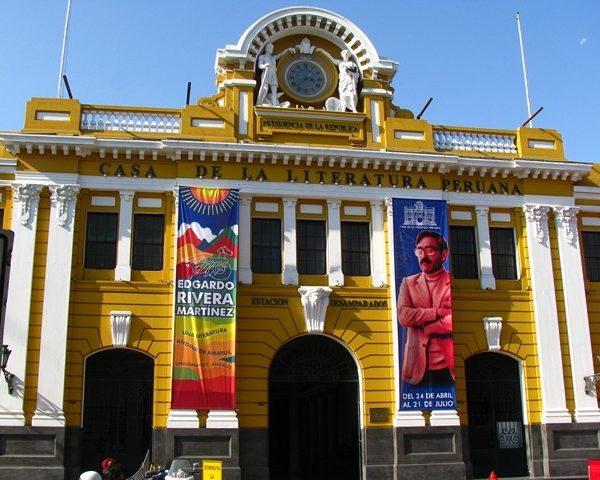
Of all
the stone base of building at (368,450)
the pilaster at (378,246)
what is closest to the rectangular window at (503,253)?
the pilaster at (378,246)

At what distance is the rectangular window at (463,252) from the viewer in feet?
85.2

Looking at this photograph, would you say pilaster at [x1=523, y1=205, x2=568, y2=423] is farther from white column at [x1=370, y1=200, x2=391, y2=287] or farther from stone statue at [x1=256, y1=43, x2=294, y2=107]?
stone statue at [x1=256, y1=43, x2=294, y2=107]

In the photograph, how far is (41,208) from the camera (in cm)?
2373

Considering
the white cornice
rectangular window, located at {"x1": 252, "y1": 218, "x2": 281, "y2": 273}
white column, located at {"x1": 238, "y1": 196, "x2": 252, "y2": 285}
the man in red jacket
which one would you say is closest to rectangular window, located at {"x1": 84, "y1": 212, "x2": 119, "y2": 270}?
the white cornice

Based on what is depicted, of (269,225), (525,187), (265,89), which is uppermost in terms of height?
(265,89)

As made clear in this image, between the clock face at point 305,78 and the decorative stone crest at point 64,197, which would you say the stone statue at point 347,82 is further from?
the decorative stone crest at point 64,197

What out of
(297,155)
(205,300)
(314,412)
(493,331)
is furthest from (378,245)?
(314,412)

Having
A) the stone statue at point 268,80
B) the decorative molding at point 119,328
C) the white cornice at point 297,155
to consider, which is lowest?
the decorative molding at point 119,328

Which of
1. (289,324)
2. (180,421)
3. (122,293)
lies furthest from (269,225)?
(180,421)

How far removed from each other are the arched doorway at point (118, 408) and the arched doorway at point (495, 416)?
11.0m

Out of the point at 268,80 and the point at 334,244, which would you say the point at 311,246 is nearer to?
the point at 334,244

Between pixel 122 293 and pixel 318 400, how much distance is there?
1264cm

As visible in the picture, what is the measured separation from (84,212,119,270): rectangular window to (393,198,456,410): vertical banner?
9.61m

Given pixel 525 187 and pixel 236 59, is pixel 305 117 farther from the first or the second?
pixel 525 187
